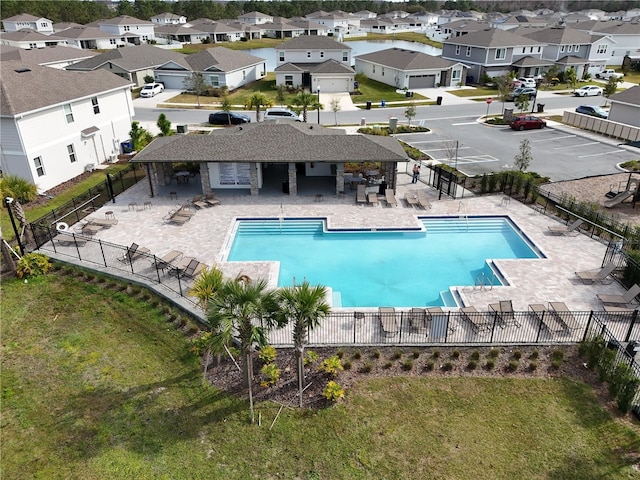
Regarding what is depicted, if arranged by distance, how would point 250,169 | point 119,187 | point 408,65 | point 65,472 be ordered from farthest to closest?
point 408,65, point 119,187, point 250,169, point 65,472

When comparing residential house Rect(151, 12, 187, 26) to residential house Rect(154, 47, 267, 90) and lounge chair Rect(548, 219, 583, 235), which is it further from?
lounge chair Rect(548, 219, 583, 235)

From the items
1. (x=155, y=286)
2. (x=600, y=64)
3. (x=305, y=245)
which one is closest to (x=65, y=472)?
(x=155, y=286)

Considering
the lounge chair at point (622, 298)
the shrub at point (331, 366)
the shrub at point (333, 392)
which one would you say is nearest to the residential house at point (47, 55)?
the shrub at point (331, 366)

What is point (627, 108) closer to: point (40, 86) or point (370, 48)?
point (40, 86)

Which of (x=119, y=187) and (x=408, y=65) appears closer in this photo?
(x=119, y=187)

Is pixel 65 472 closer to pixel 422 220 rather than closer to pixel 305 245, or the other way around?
pixel 305 245

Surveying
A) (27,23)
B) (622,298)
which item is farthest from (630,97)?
(27,23)

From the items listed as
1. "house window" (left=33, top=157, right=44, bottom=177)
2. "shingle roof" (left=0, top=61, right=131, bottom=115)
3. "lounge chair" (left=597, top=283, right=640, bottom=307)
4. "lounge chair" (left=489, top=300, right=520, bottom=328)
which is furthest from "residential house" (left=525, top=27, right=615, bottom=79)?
"house window" (left=33, top=157, right=44, bottom=177)
